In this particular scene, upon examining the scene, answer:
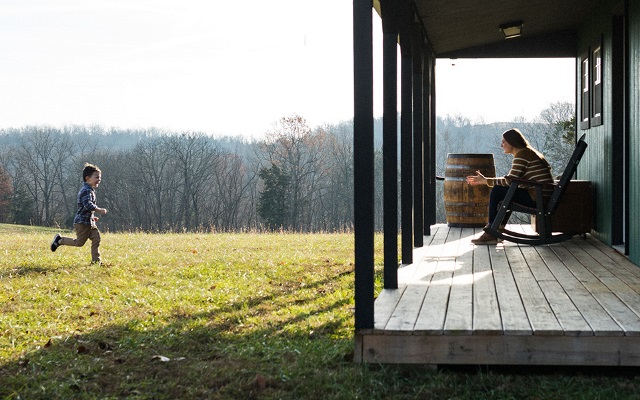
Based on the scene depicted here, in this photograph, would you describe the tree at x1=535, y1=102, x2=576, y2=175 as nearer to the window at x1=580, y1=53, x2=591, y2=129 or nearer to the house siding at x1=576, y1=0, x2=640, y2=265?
the window at x1=580, y1=53, x2=591, y2=129

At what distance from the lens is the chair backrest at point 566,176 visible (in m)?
7.83

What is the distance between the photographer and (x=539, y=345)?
14.1 feet

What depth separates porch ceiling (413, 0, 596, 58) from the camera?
837 centimetres

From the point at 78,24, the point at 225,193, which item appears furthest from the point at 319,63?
the point at 78,24

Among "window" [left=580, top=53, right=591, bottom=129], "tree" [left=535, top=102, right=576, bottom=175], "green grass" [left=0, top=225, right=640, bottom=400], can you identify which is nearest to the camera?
"green grass" [left=0, top=225, right=640, bottom=400]

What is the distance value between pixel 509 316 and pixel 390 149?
1.48 meters

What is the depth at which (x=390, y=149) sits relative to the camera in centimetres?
557

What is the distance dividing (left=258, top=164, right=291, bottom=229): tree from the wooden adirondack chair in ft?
134

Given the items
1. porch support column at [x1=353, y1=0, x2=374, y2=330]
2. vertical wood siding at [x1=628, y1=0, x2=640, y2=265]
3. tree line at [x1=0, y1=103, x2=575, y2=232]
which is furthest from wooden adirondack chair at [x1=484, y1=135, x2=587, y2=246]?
tree line at [x1=0, y1=103, x2=575, y2=232]

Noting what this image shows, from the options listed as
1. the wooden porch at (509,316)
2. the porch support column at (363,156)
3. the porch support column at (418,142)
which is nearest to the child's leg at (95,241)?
the porch support column at (418,142)

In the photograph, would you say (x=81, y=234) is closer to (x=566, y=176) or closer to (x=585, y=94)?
(x=566, y=176)

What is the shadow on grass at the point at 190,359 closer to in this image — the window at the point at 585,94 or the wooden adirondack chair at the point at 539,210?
the wooden adirondack chair at the point at 539,210

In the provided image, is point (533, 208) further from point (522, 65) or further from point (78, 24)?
point (78, 24)

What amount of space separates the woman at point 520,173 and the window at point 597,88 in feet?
3.75
